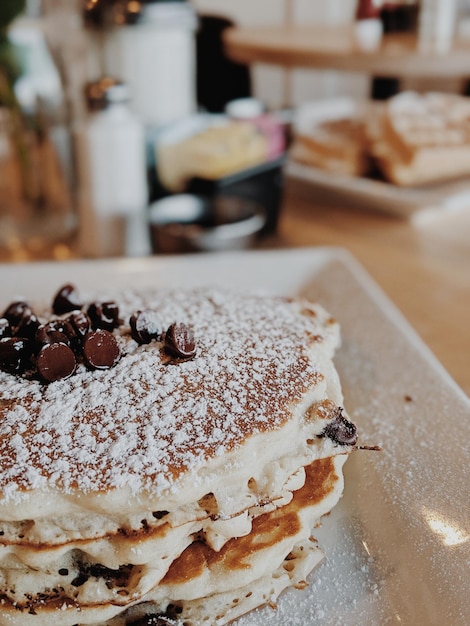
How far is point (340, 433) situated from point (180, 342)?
22 cm

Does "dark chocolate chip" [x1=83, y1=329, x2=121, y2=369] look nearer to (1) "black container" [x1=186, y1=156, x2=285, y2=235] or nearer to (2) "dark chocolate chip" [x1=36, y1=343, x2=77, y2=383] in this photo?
(2) "dark chocolate chip" [x1=36, y1=343, x2=77, y2=383]

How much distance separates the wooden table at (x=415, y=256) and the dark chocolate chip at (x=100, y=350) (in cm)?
62

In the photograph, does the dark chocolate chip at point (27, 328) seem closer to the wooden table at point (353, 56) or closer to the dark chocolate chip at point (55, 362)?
the dark chocolate chip at point (55, 362)

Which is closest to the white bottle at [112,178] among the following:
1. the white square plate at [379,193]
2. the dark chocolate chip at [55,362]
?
the white square plate at [379,193]

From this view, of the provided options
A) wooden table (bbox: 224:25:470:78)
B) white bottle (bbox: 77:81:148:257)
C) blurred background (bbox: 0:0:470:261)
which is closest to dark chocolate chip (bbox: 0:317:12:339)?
blurred background (bbox: 0:0:470:261)

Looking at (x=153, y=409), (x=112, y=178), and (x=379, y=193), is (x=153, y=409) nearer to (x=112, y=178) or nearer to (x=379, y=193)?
(x=112, y=178)

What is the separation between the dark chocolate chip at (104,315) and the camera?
0.85 m

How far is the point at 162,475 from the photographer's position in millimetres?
606

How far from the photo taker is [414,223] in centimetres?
179

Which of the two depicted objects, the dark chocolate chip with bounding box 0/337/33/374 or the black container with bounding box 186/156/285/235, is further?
the black container with bounding box 186/156/285/235

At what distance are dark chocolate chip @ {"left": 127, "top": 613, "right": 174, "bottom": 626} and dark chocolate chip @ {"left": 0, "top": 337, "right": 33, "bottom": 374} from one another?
1.03 feet

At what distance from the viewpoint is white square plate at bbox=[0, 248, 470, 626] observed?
683mm

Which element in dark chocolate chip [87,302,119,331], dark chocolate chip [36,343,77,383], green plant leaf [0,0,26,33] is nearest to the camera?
dark chocolate chip [36,343,77,383]

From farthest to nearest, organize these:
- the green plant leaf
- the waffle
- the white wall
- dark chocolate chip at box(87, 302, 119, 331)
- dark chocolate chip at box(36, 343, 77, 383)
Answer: the white wall, the waffle, the green plant leaf, dark chocolate chip at box(87, 302, 119, 331), dark chocolate chip at box(36, 343, 77, 383)
